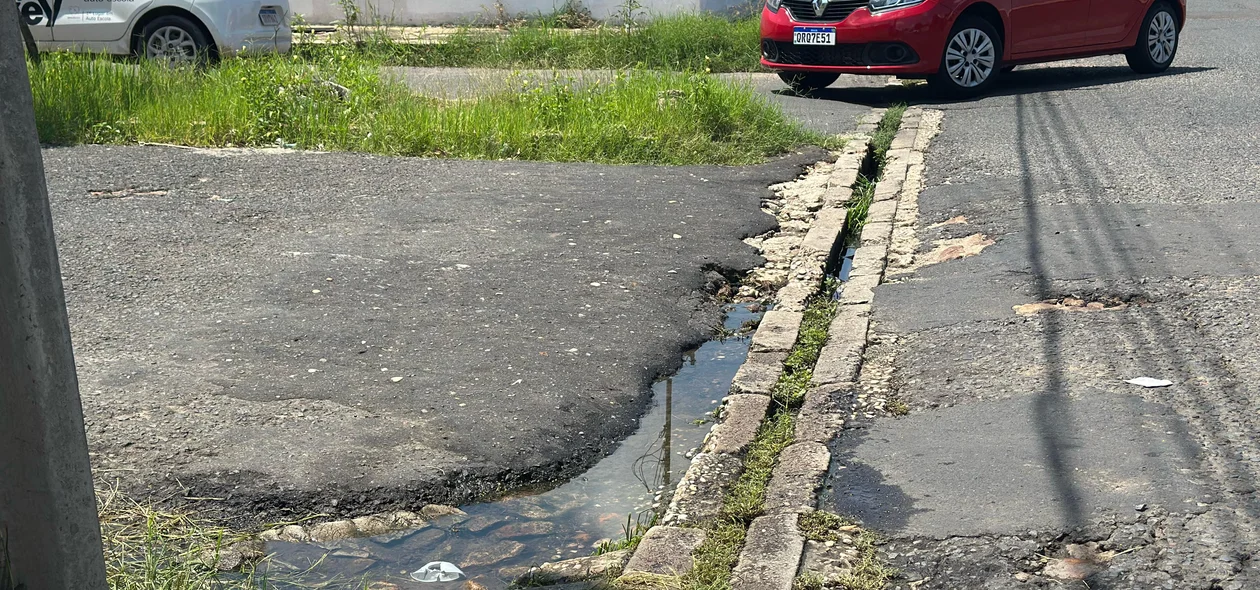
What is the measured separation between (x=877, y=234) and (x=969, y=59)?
5.55 meters

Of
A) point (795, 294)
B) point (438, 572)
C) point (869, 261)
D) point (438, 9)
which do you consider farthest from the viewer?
point (438, 9)

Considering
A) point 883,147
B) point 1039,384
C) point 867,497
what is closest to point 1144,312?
point 1039,384

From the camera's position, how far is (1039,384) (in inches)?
156

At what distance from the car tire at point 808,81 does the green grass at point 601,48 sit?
1.86 m

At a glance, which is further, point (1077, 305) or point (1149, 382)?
point (1077, 305)

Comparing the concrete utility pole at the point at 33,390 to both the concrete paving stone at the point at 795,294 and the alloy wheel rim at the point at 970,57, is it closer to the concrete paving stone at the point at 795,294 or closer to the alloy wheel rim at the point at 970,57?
the concrete paving stone at the point at 795,294

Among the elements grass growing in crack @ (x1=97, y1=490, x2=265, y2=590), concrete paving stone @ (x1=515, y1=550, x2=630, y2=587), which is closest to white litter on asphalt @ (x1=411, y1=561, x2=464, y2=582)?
concrete paving stone @ (x1=515, y1=550, x2=630, y2=587)

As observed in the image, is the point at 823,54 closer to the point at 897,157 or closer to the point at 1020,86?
the point at 1020,86

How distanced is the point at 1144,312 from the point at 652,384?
2.01m

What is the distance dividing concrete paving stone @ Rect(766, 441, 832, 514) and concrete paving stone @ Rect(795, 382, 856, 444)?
0.09 m

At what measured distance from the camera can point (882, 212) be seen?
6734 millimetres

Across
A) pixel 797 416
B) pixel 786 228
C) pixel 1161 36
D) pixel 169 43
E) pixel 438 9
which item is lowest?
pixel 797 416

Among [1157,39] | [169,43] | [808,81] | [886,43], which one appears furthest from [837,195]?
[169,43]

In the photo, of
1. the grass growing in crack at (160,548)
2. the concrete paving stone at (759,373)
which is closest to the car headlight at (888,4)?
the concrete paving stone at (759,373)
